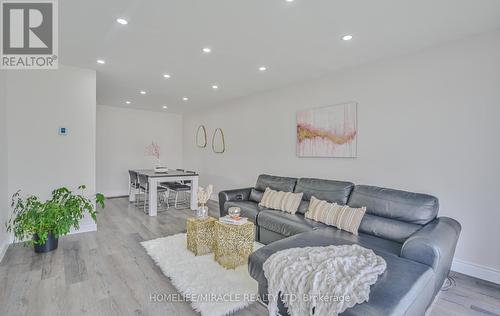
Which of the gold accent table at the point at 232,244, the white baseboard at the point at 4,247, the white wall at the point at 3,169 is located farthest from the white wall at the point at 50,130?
the gold accent table at the point at 232,244

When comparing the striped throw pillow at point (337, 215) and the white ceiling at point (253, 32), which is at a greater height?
the white ceiling at point (253, 32)

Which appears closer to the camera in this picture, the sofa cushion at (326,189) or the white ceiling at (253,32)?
the white ceiling at (253,32)

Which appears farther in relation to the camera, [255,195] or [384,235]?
[255,195]

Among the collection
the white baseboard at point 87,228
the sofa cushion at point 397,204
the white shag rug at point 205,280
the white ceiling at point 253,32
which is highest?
the white ceiling at point 253,32

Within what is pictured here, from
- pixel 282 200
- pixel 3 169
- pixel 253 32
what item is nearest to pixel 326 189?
pixel 282 200

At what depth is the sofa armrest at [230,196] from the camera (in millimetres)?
3998

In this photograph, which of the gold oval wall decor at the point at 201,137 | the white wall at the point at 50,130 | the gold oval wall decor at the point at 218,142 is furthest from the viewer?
the gold oval wall decor at the point at 201,137

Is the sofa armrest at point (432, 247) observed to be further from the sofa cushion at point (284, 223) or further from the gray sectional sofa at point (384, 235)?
the sofa cushion at point (284, 223)

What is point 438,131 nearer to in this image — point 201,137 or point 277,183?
point 277,183

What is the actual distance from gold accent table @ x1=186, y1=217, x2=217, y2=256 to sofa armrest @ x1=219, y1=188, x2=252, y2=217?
3.44 feet

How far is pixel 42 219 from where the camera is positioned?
2.90m

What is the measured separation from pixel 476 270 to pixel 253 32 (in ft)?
11.0

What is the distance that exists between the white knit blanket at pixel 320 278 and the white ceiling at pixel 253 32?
202 centimetres

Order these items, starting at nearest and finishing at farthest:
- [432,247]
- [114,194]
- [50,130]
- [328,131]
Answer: [432,247], [50,130], [328,131], [114,194]
